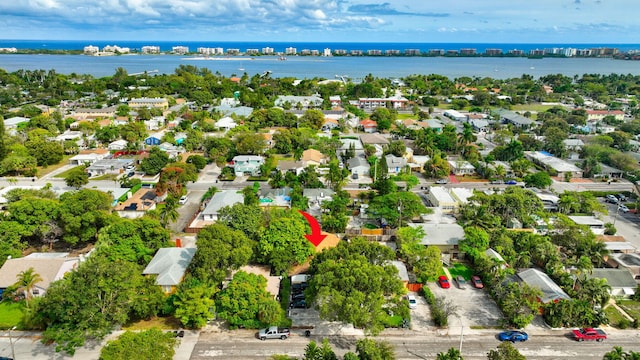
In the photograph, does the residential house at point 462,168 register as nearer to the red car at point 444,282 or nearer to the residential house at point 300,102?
the red car at point 444,282

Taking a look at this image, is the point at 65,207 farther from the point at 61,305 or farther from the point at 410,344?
the point at 410,344

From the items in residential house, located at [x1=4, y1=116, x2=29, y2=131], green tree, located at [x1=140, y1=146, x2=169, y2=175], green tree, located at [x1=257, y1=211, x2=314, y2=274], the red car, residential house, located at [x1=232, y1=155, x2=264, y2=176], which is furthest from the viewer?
residential house, located at [x1=4, y1=116, x2=29, y2=131]

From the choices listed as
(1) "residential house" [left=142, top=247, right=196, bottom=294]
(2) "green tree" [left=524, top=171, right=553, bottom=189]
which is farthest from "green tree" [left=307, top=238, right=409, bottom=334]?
(2) "green tree" [left=524, top=171, right=553, bottom=189]

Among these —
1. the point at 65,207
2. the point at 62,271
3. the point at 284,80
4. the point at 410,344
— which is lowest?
the point at 410,344

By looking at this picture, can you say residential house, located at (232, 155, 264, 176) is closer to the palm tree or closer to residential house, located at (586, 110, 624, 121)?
the palm tree

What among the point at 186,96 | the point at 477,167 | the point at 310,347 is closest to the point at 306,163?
the point at 477,167

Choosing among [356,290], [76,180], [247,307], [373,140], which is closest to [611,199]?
[373,140]
